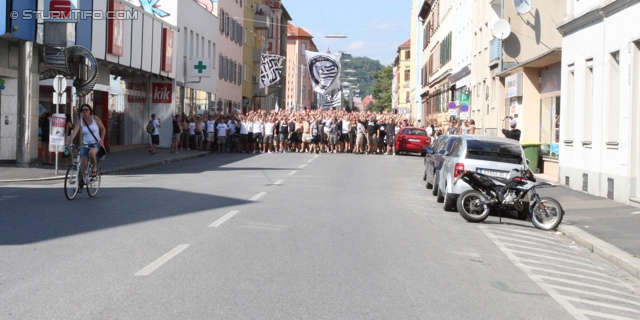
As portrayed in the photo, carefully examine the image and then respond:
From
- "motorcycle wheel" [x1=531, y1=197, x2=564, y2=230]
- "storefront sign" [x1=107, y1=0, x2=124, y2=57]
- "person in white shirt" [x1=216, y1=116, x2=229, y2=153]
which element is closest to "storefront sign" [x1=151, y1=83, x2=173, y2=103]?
"person in white shirt" [x1=216, y1=116, x2=229, y2=153]

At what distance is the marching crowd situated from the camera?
4375 centimetres

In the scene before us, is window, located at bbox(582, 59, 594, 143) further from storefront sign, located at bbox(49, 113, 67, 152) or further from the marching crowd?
the marching crowd

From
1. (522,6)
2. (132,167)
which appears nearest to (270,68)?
(522,6)

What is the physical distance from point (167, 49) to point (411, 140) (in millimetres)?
12666

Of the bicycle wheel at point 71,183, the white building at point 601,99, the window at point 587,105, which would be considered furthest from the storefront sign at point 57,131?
the window at point 587,105

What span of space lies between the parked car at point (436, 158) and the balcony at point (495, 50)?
56.0 ft

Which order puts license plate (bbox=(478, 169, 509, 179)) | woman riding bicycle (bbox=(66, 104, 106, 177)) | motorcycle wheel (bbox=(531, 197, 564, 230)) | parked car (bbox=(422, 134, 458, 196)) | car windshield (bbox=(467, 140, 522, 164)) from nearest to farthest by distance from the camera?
motorcycle wheel (bbox=(531, 197, 564, 230)), license plate (bbox=(478, 169, 509, 179)), car windshield (bbox=(467, 140, 522, 164)), woman riding bicycle (bbox=(66, 104, 106, 177)), parked car (bbox=(422, 134, 458, 196))

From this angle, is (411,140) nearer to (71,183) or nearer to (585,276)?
(71,183)

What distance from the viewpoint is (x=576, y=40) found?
2341cm

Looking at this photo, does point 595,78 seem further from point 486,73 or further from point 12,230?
point 486,73

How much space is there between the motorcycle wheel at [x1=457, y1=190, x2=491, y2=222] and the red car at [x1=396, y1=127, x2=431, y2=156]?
28708 millimetres

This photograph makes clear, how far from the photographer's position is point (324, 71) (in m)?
49.7

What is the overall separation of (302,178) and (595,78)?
7.84 meters

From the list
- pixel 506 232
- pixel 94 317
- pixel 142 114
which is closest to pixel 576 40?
pixel 506 232
